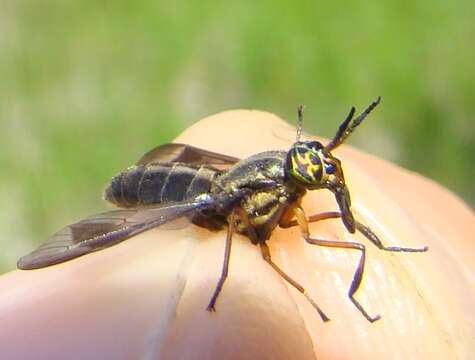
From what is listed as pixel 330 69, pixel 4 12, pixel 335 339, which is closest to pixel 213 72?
pixel 330 69

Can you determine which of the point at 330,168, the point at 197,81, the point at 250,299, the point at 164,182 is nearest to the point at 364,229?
the point at 330,168

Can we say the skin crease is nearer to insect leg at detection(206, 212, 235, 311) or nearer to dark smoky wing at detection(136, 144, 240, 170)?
insect leg at detection(206, 212, 235, 311)

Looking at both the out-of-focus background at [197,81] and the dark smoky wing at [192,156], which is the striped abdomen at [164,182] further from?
the out-of-focus background at [197,81]

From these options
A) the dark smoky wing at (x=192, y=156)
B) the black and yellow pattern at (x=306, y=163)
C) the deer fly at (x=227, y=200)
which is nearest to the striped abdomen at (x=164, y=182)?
the deer fly at (x=227, y=200)

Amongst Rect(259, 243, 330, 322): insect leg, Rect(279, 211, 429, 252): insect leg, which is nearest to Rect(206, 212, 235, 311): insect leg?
Rect(259, 243, 330, 322): insect leg

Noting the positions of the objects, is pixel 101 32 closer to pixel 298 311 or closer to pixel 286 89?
pixel 286 89

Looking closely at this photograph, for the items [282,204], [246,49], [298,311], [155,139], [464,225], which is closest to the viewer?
[298,311]
